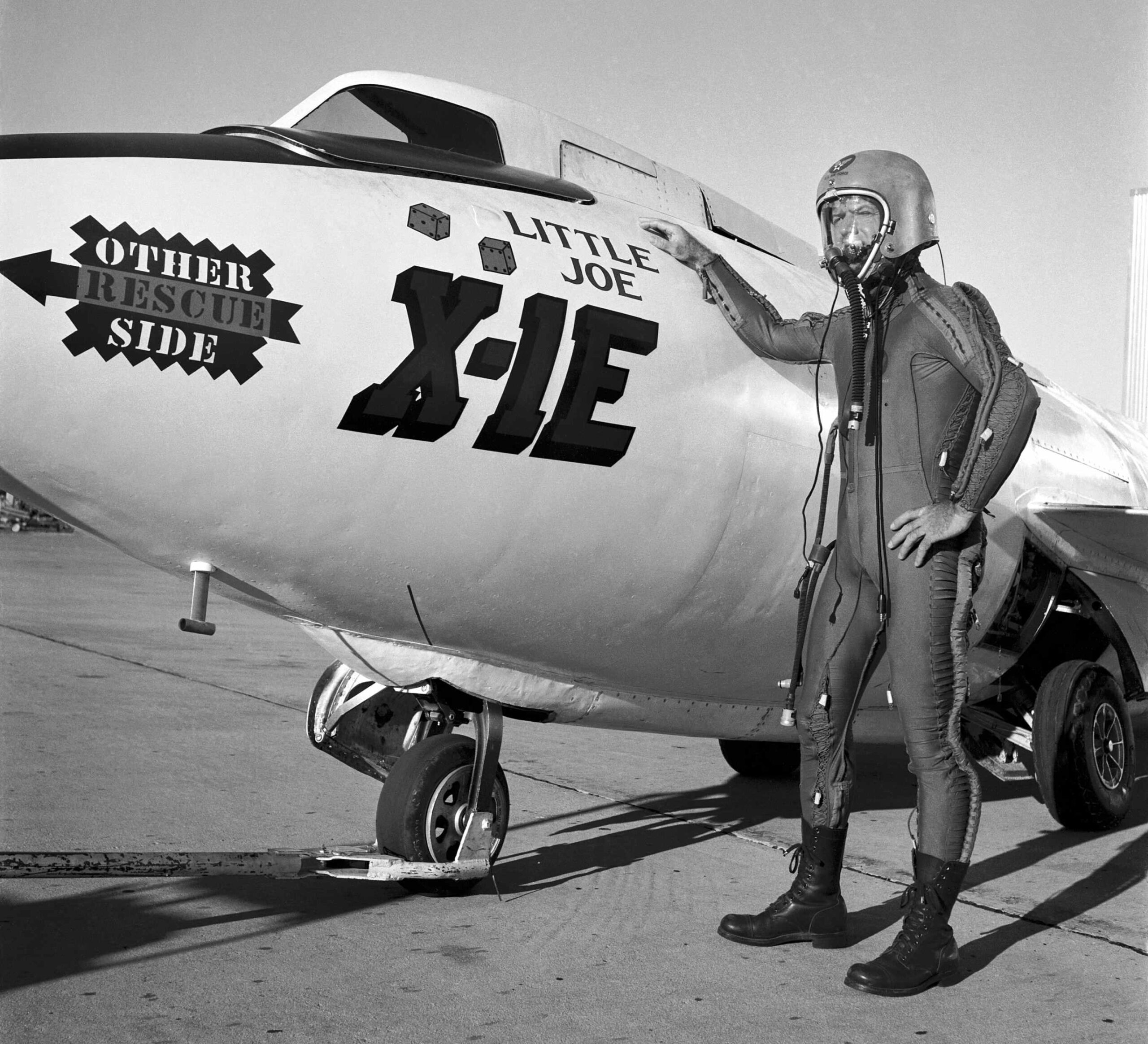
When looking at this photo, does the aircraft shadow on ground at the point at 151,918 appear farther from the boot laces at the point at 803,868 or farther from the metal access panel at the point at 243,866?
the boot laces at the point at 803,868

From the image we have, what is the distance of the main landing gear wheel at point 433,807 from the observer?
162 inches

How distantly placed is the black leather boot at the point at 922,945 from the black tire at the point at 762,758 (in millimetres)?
3116

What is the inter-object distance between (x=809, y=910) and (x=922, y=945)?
45cm

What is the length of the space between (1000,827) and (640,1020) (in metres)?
3.56

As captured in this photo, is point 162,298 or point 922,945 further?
point 922,945

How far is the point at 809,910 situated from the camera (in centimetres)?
392

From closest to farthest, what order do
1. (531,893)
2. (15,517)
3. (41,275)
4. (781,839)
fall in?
(41,275)
(531,893)
(781,839)
(15,517)

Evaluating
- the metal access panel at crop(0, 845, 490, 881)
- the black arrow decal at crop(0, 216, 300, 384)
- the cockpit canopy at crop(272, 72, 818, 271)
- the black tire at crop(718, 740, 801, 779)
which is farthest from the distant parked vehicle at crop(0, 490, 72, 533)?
the black arrow decal at crop(0, 216, 300, 384)

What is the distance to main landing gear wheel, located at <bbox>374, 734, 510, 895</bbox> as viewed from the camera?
4.12 meters

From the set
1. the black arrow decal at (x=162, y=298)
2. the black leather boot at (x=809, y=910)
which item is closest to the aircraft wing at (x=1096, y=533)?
the black leather boot at (x=809, y=910)

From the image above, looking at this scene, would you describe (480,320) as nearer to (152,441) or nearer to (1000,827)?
(152,441)

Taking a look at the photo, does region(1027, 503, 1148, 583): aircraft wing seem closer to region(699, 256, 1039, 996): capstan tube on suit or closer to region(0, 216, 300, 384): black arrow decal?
region(699, 256, 1039, 996): capstan tube on suit

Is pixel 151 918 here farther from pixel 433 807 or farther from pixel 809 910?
pixel 809 910

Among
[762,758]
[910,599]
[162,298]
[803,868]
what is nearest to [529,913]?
[803,868]
